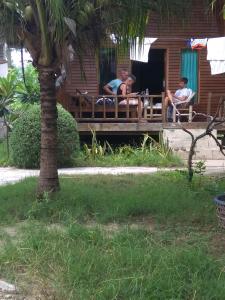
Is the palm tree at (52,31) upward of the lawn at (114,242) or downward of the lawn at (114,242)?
upward

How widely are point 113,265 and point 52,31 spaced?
141 inches

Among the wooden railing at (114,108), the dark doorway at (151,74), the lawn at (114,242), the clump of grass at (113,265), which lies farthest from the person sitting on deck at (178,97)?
the clump of grass at (113,265)

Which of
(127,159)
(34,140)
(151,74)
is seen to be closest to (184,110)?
(127,159)

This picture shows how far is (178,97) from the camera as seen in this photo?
15.7 m

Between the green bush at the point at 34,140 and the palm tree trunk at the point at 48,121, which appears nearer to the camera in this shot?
the palm tree trunk at the point at 48,121

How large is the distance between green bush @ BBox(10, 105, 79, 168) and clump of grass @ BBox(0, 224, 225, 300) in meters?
6.31

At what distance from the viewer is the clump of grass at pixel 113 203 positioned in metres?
7.32

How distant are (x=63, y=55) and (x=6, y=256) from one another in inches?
127

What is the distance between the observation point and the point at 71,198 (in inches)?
319

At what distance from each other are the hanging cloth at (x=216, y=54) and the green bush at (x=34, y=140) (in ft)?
14.7

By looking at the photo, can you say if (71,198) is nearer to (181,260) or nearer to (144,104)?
(181,260)

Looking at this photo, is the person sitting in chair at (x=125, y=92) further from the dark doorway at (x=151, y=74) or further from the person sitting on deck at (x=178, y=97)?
the dark doorway at (x=151, y=74)

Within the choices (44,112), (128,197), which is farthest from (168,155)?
(44,112)

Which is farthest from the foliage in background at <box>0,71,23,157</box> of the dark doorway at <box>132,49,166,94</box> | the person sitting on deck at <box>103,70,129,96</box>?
the dark doorway at <box>132,49,166,94</box>
